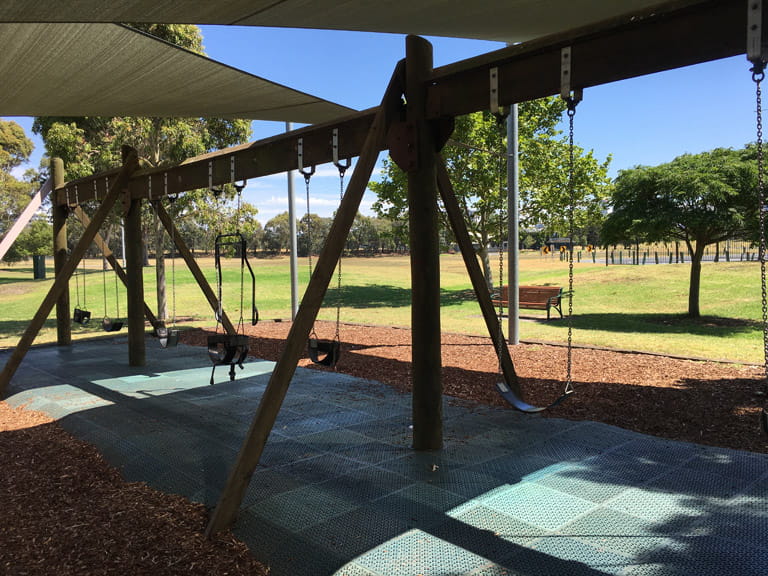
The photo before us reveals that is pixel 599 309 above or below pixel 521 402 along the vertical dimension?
below

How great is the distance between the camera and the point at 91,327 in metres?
15.4

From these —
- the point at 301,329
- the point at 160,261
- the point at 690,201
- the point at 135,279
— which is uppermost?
the point at 690,201

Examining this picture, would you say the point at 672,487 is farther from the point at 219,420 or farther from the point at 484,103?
the point at 219,420

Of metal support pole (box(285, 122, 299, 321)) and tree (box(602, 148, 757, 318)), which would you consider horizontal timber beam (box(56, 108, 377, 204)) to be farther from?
tree (box(602, 148, 757, 318))

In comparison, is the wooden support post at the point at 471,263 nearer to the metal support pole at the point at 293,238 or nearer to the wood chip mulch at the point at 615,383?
the wood chip mulch at the point at 615,383

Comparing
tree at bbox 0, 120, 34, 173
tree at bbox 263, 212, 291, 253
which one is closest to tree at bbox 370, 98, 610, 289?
tree at bbox 0, 120, 34, 173

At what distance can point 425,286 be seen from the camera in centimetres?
454

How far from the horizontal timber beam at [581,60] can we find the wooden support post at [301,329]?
48 cm

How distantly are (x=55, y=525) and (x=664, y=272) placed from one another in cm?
2643

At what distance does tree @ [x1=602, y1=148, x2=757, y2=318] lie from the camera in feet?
41.4

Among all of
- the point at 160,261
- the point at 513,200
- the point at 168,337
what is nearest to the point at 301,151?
the point at 168,337

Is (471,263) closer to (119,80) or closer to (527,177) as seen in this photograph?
(119,80)

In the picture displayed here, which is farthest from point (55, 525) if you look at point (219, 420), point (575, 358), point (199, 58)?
point (575, 358)

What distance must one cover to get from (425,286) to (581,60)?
194cm
